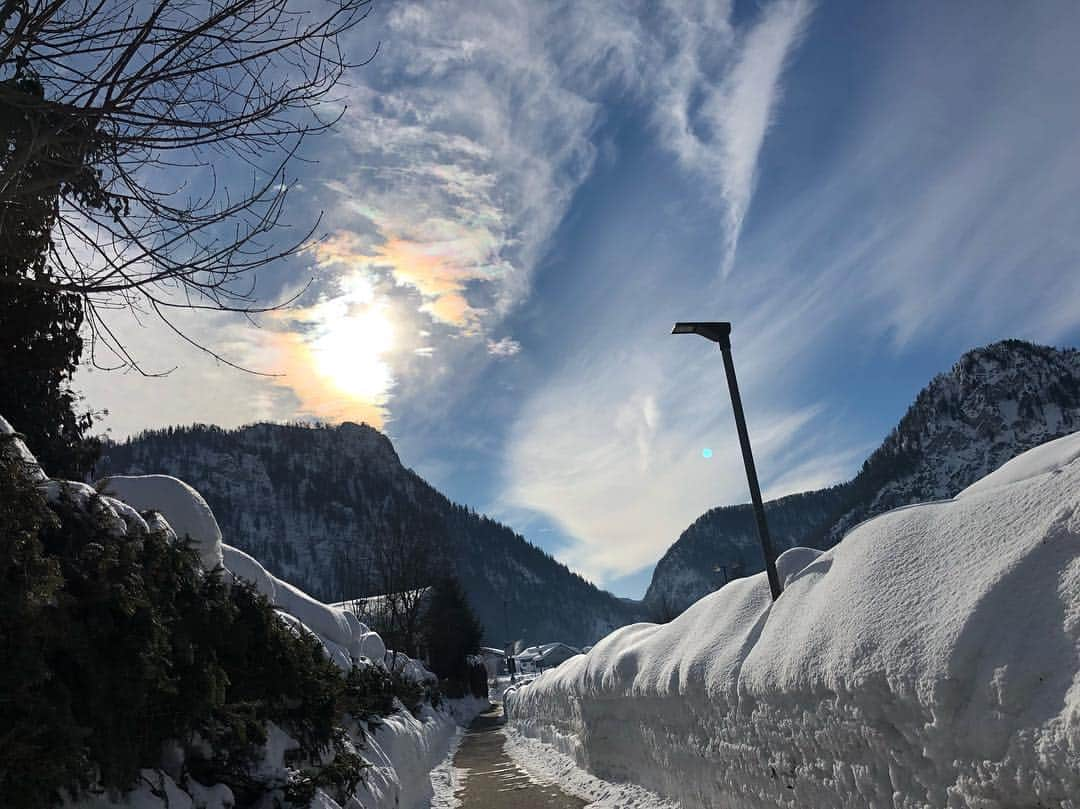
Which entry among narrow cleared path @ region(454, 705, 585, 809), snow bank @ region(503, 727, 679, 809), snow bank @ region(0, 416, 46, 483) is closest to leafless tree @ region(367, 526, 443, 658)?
narrow cleared path @ region(454, 705, 585, 809)

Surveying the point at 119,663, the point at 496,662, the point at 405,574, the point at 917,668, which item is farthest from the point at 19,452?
the point at 496,662

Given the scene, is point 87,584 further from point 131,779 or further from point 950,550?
point 950,550

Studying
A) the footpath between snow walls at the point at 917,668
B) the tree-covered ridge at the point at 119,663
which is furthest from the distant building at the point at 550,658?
the footpath between snow walls at the point at 917,668

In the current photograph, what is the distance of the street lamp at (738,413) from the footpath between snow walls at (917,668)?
739 millimetres

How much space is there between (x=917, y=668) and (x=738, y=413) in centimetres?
470

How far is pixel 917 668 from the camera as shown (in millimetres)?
3523

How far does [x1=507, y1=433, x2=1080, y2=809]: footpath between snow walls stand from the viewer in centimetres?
300

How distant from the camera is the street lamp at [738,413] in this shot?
7427 mm

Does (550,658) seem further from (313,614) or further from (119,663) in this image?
(119,663)

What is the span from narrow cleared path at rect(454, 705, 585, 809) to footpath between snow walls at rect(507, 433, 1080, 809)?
3.29 metres

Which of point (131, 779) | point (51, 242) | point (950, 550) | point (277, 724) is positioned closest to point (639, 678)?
point (277, 724)

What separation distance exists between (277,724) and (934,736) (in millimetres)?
6034

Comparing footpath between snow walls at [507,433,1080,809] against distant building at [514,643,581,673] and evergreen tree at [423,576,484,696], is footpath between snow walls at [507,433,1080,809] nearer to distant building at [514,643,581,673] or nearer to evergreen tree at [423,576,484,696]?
evergreen tree at [423,576,484,696]

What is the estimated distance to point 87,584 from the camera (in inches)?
157
